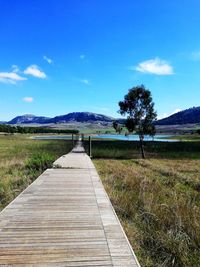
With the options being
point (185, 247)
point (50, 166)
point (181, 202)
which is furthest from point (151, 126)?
point (185, 247)

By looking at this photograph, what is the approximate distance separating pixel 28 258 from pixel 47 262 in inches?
11.9

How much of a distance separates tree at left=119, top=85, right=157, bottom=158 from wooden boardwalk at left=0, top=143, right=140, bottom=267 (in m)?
23.8

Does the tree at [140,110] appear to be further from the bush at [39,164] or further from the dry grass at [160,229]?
the dry grass at [160,229]

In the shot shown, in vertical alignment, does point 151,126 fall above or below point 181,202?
above

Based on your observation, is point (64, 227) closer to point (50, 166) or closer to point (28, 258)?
point (28, 258)

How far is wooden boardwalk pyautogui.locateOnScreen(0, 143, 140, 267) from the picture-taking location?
4297mm

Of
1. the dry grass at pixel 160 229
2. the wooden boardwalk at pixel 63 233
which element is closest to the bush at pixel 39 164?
the dry grass at pixel 160 229

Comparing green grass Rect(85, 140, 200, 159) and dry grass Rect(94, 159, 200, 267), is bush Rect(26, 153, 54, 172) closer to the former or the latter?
dry grass Rect(94, 159, 200, 267)

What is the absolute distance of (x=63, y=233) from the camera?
544 centimetres

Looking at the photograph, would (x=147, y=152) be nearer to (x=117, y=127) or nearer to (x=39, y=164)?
(x=117, y=127)

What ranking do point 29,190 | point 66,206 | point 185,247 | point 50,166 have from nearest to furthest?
point 185,247 < point 66,206 < point 29,190 < point 50,166

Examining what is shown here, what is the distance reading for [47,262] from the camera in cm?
418

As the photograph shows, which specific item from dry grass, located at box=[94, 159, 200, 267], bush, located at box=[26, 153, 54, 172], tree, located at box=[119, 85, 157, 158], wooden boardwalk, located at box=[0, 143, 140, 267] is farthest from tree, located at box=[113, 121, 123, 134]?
wooden boardwalk, located at box=[0, 143, 140, 267]

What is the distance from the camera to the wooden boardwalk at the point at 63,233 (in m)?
4.30
